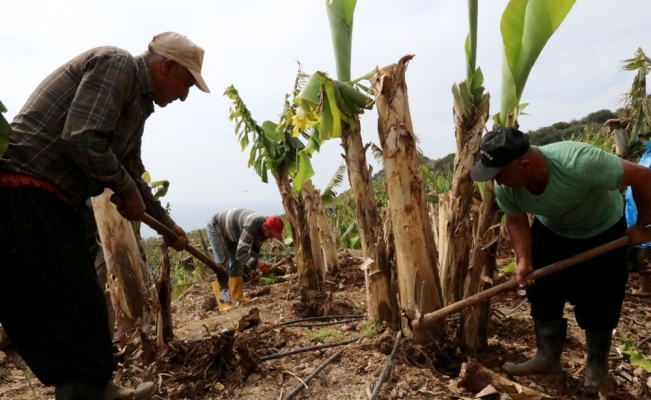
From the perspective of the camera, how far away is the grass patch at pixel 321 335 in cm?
358

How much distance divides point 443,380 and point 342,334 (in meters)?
1.09

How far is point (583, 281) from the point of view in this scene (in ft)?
8.84

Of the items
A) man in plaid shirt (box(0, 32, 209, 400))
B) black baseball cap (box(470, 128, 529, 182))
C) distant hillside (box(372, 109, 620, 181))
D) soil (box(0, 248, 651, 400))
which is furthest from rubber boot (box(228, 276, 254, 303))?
distant hillside (box(372, 109, 620, 181))

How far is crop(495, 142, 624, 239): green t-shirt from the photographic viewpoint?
229 centimetres

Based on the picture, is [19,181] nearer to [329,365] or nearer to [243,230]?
[329,365]

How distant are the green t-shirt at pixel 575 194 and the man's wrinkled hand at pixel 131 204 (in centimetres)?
194

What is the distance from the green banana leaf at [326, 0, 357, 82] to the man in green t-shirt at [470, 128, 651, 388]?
132cm

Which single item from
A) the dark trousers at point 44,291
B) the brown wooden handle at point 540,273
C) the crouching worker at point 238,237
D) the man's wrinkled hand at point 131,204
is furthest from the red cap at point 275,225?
the dark trousers at point 44,291

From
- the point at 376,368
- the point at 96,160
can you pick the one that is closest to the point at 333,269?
the point at 376,368

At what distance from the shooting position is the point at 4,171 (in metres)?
1.94

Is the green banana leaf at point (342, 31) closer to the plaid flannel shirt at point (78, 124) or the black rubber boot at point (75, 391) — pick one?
the plaid flannel shirt at point (78, 124)

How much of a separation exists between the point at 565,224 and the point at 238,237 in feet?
14.3

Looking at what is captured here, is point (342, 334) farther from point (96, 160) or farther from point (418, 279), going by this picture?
point (96, 160)

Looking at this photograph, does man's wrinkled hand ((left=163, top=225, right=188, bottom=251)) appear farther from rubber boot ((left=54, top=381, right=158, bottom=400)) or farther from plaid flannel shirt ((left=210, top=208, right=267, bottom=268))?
plaid flannel shirt ((left=210, top=208, right=267, bottom=268))
